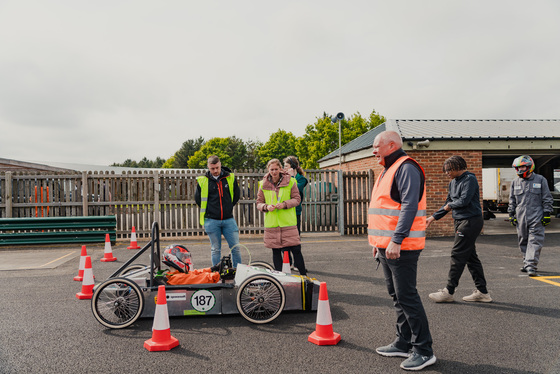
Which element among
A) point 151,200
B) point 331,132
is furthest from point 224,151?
point 151,200

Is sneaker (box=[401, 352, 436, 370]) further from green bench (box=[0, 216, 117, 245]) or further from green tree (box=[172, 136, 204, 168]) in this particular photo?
green tree (box=[172, 136, 204, 168])

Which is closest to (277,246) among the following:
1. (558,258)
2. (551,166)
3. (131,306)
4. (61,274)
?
(131,306)

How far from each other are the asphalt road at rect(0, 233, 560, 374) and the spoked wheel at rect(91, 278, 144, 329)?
171mm

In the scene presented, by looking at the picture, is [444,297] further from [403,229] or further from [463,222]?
[403,229]

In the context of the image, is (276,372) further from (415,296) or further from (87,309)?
(87,309)

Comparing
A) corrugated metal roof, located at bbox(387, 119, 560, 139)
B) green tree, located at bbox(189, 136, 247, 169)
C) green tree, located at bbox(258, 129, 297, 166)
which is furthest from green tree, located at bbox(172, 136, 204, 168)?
corrugated metal roof, located at bbox(387, 119, 560, 139)

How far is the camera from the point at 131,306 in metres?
4.84

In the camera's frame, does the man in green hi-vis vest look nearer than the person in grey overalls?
Yes

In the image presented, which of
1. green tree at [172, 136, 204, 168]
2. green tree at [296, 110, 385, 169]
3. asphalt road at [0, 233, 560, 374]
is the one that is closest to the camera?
asphalt road at [0, 233, 560, 374]

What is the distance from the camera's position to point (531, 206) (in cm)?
759

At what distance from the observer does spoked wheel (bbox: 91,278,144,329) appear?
4.76 m

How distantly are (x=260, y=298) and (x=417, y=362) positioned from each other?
6.46 ft

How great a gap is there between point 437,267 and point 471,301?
242 centimetres

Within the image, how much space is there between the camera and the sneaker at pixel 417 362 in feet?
11.7
